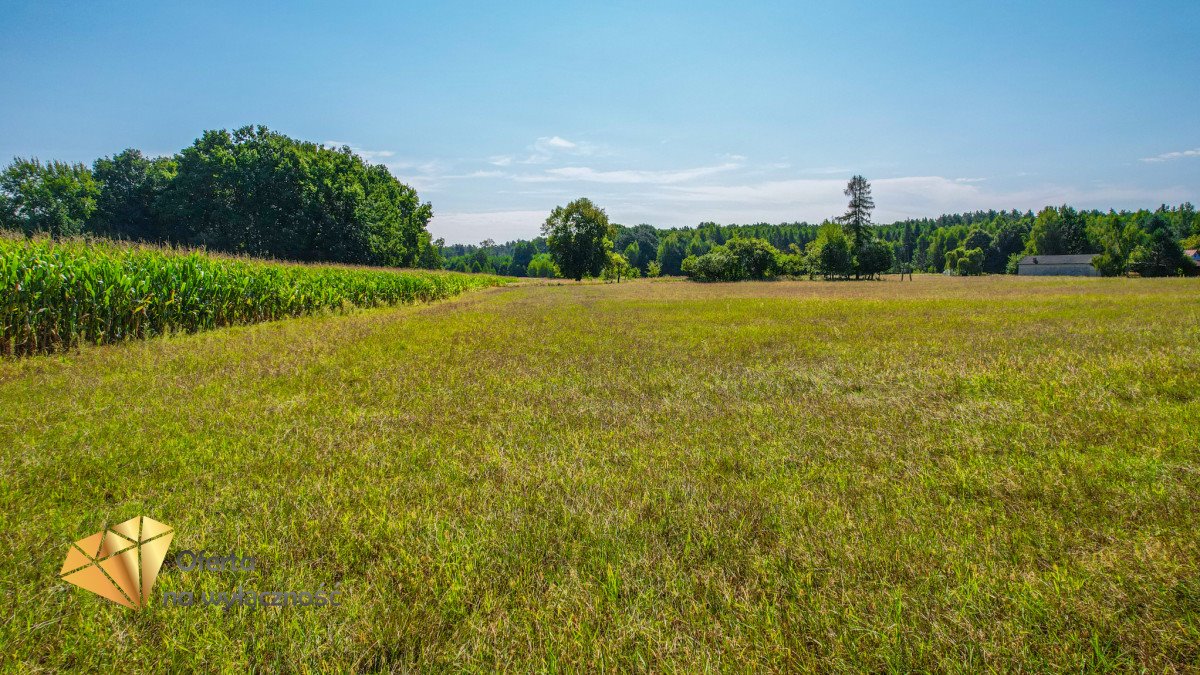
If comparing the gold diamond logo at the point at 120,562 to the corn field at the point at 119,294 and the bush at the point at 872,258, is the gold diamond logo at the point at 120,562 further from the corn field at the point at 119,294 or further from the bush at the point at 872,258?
the bush at the point at 872,258

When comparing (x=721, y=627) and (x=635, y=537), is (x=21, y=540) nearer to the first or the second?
(x=635, y=537)

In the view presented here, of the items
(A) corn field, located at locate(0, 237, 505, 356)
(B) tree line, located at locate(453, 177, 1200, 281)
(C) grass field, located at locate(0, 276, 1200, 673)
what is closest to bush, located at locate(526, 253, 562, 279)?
(B) tree line, located at locate(453, 177, 1200, 281)

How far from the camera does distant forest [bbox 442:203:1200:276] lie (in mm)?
83438

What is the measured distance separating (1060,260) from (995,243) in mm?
28647

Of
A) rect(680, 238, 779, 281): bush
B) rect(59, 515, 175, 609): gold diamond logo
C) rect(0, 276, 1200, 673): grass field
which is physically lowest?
rect(0, 276, 1200, 673): grass field

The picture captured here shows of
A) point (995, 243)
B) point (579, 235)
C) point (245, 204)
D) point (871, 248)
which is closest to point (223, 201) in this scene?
point (245, 204)

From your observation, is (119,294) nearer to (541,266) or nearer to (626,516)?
(626,516)

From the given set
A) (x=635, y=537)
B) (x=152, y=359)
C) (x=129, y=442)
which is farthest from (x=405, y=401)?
(x=152, y=359)

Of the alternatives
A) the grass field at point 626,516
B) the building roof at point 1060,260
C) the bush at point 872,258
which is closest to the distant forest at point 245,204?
the building roof at point 1060,260

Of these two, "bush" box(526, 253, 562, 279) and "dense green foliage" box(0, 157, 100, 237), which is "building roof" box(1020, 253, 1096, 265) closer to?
"bush" box(526, 253, 562, 279)

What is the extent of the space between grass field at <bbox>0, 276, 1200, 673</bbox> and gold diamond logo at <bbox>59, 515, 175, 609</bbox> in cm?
12

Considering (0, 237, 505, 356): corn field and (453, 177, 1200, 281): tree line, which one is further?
(453, 177, 1200, 281): tree line

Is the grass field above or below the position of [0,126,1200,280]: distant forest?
below

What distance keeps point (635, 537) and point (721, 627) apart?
808mm
